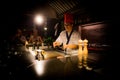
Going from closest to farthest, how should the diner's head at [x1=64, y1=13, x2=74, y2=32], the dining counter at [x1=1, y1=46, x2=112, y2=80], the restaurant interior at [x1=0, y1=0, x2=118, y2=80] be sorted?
1. the dining counter at [x1=1, y1=46, x2=112, y2=80]
2. the restaurant interior at [x1=0, y1=0, x2=118, y2=80]
3. the diner's head at [x1=64, y1=13, x2=74, y2=32]

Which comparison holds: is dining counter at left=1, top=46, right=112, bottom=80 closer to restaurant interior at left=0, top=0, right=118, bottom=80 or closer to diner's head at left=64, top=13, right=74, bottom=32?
restaurant interior at left=0, top=0, right=118, bottom=80

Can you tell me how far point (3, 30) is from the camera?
270 inches

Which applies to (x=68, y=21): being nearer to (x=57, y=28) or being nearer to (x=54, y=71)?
(x=54, y=71)

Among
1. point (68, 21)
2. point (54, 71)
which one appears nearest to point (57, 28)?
point (68, 21)

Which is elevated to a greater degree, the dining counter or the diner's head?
the diner's head

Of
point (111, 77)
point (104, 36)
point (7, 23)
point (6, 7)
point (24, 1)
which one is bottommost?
point (111, 77)

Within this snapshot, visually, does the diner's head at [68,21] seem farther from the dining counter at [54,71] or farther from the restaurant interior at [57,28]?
the dining counter at [54,71]

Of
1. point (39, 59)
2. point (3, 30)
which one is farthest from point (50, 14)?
point (39, 59)

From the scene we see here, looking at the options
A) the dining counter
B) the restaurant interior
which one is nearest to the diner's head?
the restaurant interior

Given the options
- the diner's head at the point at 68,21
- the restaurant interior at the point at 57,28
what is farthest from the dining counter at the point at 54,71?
the diner's head at the point at 68,21

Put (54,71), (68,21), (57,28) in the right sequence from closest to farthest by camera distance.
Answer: (54,71), (68,21), (57,28)

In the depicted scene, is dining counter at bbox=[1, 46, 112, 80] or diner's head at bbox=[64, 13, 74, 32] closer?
dining counter at bbox=[1, 46, 112, 80]

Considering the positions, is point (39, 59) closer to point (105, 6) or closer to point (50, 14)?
point (105, 6)

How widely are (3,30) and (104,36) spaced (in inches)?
241
